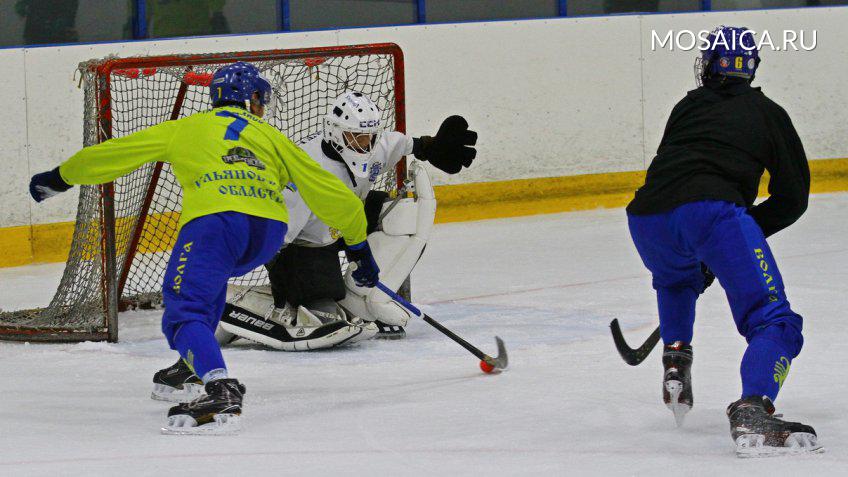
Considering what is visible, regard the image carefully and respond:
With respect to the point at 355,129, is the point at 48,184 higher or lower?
lower

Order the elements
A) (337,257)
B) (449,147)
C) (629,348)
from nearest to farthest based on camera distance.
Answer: (629,348), (337,257), (449,147)

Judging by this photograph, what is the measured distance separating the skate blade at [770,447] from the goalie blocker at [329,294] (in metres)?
2.06

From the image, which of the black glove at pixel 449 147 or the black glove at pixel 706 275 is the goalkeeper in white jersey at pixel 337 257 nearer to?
the black glove at pixel 449 147

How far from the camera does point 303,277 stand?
17.0 ft

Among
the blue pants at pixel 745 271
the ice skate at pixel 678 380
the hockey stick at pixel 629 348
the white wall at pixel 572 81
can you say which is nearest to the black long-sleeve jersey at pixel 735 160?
the blue pants at pixel 745 271

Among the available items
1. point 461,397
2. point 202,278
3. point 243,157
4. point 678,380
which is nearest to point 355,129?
point 243,157

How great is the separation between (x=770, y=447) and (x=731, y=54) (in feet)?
3.29

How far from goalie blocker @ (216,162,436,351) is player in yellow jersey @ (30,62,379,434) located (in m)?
0.99

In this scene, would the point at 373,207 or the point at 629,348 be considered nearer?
the point at 629,348

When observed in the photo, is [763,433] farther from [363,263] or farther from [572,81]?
[572,81]

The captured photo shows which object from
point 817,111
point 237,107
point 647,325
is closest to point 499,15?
point 817,111

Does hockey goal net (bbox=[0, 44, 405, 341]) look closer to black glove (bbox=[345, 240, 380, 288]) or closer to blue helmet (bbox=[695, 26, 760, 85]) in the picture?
black glove (bbox=[345, 240, 380, 288])

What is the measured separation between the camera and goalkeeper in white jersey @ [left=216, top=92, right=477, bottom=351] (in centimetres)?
505

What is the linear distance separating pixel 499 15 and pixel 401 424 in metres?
5.63
